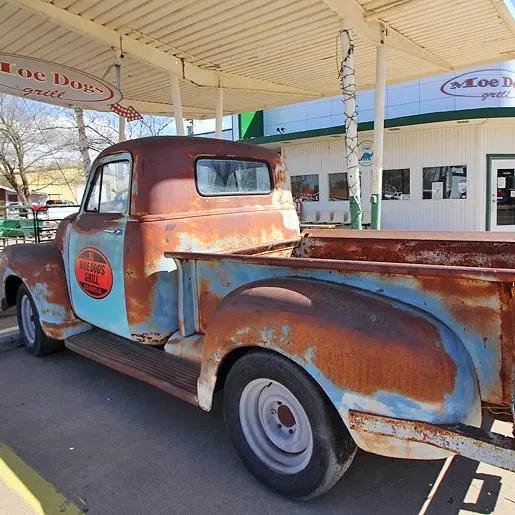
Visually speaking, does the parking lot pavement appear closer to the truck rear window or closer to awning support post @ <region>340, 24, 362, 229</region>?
the truck rear window

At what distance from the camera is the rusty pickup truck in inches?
82.4

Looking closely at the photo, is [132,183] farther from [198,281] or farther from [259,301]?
[259,301]

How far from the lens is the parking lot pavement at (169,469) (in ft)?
8.71

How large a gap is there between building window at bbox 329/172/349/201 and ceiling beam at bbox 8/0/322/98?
10.2 ft

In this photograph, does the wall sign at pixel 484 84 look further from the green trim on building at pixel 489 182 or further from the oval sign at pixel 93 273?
the oval sign at pixel 93 273

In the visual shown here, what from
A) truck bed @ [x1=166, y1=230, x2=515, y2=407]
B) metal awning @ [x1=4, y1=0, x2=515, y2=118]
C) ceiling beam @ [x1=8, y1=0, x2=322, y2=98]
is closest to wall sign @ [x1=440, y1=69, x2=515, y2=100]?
metal awning @ [x1=4, y1=0, x2=515, y2=118]

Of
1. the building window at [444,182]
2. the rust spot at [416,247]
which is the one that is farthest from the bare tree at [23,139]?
the rust spot at [416,247]

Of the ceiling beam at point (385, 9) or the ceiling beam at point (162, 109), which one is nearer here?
the ceiling beam at point (385, 9)

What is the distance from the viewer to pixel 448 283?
213 centimetres

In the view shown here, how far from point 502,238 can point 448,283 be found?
5.71ft

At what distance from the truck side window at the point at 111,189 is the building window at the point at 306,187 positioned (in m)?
13.0

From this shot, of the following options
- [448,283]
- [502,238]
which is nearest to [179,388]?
[448,283]

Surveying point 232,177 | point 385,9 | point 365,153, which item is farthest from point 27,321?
point 365,153

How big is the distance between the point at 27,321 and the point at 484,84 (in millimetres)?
13564
